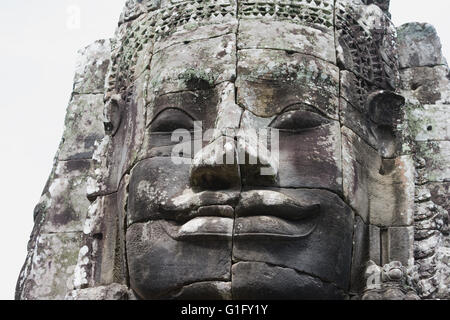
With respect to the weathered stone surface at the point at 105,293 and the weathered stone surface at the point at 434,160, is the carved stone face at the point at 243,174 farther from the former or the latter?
the weathered stone surface at the point at 434,160

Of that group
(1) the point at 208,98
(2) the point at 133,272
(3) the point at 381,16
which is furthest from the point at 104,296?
(3) the point at 381,16

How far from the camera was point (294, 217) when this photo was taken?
839 cm

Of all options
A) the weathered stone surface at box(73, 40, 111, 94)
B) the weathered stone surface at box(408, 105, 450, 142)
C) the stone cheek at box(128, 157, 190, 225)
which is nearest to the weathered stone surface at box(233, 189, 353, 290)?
the stone cheek at box(128, 157, 190, 225)

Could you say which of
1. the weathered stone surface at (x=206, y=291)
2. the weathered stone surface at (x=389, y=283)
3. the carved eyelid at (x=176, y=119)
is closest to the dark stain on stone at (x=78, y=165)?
the carved eyelid at (x=176, y=119)

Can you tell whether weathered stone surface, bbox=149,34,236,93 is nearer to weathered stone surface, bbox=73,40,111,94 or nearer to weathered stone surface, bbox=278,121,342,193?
weathered stone surface, bbox=278,121,342,193

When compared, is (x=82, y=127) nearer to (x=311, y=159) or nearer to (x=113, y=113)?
(x=113, y=113)

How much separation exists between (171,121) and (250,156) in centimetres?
87

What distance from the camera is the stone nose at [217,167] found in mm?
8383

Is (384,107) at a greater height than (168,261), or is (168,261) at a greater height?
(384,107)

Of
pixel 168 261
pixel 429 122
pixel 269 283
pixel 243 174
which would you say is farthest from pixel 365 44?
pixel 168 261

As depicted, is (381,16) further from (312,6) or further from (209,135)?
(209,135)

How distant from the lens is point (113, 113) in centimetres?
981

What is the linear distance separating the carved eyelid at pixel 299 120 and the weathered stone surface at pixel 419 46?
1.71 m

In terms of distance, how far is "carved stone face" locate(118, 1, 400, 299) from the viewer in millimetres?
8258
